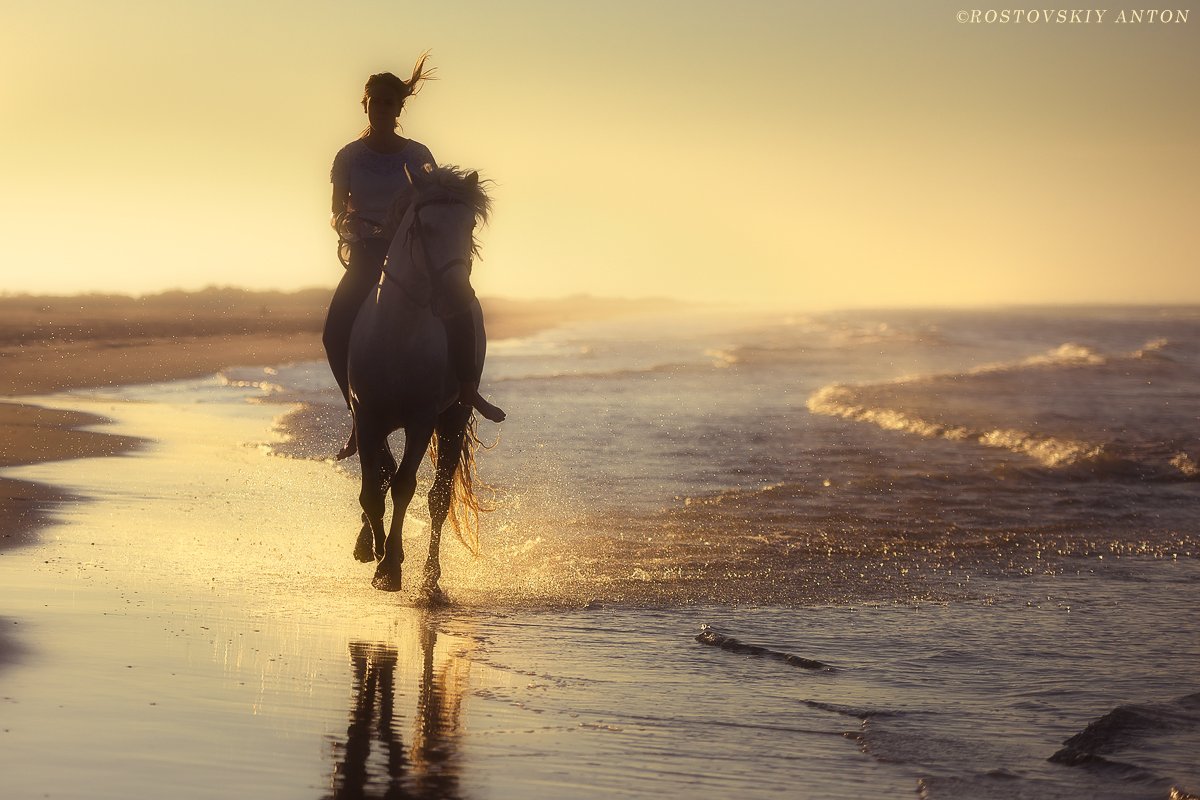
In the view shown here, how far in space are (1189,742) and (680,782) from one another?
86.3 inches

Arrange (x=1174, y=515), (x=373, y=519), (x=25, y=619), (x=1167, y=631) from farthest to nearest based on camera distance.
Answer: (x=1174, y=515) < (x=373, y=519) < (x=1167, y=631) < (x=25, y=619)

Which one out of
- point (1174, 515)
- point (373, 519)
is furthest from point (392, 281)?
point (1174, 515)

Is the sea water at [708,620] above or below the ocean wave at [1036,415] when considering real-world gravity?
below

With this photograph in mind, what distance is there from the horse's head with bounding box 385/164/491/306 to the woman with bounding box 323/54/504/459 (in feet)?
2.37

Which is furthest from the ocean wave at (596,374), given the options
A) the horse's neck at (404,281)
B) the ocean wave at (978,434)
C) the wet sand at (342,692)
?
the horse's neck at (404,281)

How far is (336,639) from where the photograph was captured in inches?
281

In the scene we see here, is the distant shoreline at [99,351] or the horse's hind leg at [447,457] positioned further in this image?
the distant shoreline at [99,351]

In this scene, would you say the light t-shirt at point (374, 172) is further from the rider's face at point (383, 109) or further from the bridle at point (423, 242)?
the bridle at point (423, 242)

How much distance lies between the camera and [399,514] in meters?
8.44

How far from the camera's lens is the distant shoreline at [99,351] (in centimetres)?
1445

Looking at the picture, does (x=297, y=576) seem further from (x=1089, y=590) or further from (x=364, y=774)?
(x=1089, y=590)

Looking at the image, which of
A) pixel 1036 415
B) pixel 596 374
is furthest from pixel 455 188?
Result: pixel 596 374

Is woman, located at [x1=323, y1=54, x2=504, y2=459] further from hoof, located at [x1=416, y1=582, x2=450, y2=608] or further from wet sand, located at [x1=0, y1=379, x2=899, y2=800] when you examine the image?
wet sand, located at [x1=0, y1=379, x2=899, y2=800]

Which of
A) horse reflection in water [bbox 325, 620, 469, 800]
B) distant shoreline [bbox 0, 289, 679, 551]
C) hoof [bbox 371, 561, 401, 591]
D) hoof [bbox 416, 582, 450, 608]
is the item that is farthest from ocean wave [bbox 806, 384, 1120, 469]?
horse reflection in water [bbox 325, 620, 469, 800]
